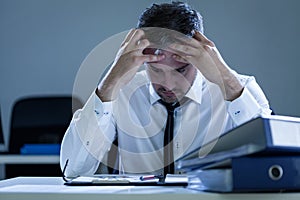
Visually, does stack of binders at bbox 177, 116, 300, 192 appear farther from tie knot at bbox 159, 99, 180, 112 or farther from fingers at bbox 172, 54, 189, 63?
tie knot at bbox 159, 99, 180, 112

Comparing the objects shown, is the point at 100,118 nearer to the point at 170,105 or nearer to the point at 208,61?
the point at 170,105

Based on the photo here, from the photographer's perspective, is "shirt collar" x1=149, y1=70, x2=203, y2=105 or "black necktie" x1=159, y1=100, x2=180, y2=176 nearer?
"black necktie" x1=159, y1=100, x2=180, y2=176

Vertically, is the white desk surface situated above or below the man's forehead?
below

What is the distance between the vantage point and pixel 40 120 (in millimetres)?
2756

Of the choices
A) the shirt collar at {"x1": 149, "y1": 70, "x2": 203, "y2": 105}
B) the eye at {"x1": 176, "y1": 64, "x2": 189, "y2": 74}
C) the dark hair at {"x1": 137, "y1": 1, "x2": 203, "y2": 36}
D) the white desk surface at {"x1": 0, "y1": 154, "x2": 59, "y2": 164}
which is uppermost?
the dark hair at {"x1": 137, "y1": 1, "x2": 203, "y2": 36}

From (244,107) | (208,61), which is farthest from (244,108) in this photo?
(208,61)

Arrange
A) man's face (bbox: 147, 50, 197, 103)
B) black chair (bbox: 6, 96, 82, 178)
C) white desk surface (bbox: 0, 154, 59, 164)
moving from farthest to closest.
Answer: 1. black chair (bbox: 6, 96, 82, 178)
2. white desk surface (bbox: 0, 154, 59, 164)
3. man's face (bbox: 147, 50, 197, 103)

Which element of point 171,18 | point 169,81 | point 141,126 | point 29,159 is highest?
point 171,18

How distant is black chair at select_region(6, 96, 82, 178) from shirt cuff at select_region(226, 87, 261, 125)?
1.58 meters

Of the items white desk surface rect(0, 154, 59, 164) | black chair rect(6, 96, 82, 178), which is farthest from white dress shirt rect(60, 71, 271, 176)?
black chair rect(6, 96, 82, 178)

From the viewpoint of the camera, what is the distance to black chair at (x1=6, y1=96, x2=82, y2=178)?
8.89ft

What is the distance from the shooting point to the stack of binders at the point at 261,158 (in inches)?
20.3

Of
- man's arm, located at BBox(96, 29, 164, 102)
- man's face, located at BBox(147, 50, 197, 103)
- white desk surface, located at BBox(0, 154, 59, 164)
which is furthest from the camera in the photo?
white desk surface, located at BBox(0, 154, 59, 164)

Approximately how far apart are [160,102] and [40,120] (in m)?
1.43
